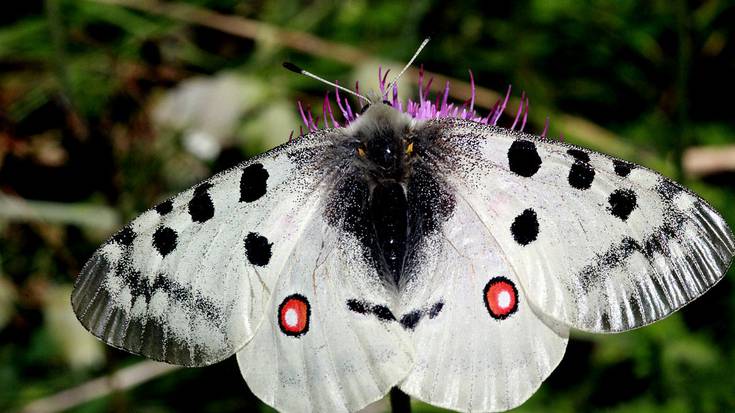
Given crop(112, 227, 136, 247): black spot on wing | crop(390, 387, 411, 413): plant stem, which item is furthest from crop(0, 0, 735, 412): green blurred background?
crop(390, 387, 411, 413): plant stem

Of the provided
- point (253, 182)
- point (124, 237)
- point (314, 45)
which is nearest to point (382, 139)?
point (253, 182)

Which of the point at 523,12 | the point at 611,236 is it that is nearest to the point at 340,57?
the point at 523,12

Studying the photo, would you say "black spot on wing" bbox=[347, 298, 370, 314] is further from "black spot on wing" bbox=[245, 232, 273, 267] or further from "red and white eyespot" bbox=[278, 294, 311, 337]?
"black spot on wing" bbox=[245, 232, 273, 267]

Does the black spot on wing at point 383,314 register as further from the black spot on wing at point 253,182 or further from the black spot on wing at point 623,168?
the black spot on wing at point 623,168

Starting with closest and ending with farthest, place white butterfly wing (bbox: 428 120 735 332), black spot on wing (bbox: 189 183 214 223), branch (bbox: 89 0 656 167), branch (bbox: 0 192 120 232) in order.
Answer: white butterfly wing (bbox: 428 120 735 332) → black spot on wing (bbox: 189 183 214 223) → branch (bbox: 0 192 120 232) → branch (bbox: 89 0 656 167)

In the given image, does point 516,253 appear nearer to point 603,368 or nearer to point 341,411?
point 341,411

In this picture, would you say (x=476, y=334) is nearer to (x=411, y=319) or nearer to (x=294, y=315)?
(x=411, y=319)
